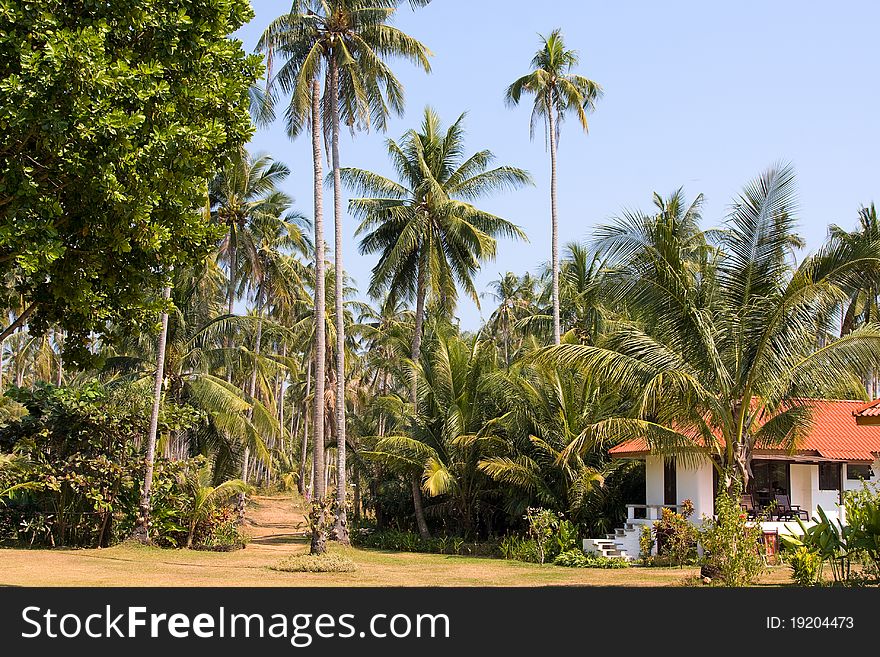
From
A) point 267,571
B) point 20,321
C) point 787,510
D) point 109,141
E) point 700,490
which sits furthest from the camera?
point 787,510

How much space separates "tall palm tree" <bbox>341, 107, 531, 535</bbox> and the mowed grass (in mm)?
9693

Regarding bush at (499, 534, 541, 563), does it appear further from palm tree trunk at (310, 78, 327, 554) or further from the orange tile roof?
palm tree trunk at (310, 78, 327, 554)

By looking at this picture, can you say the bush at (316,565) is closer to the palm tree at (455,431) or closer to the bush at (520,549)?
the bush at (520,549)

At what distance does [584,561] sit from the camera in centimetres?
2181

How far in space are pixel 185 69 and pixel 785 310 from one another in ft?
30.7

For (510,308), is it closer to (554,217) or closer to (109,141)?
(554,217)

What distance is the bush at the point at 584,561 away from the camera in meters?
21.6

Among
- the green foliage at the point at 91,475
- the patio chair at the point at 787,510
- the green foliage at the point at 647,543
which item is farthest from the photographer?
the green foliage at the point at 91,475

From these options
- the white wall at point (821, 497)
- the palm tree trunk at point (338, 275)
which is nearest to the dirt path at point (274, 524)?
the palm tree trunk at point (338, 275)

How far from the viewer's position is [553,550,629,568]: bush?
21.6 m

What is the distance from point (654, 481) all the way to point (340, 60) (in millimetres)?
13022

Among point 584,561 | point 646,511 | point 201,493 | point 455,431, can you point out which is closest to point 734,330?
point 584,561

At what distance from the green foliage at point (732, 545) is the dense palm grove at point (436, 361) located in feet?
2.65

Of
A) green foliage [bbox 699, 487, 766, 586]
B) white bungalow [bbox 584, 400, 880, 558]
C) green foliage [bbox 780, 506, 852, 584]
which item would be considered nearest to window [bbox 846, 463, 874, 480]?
white bungalow [bbox 584, 400, 880, 558]
